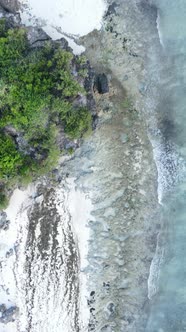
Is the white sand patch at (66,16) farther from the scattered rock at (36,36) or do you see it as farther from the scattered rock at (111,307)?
the scattered rock at (111,307)

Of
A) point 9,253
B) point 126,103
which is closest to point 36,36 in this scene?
point 126,103

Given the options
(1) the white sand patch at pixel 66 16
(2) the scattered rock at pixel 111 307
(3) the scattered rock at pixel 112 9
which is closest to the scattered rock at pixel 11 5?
(1) the white sand patch at pixel 66 16

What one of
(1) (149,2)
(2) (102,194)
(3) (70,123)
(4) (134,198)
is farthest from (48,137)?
(1) (149,2)

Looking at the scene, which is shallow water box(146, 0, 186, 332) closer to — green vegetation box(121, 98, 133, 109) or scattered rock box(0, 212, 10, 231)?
green vegetation box(121, 98, 133, 109)

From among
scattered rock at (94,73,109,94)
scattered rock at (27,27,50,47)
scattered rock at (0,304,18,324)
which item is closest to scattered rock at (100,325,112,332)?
scattered rock at (0,304,18,324)

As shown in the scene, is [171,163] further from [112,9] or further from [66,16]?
[66,16]
